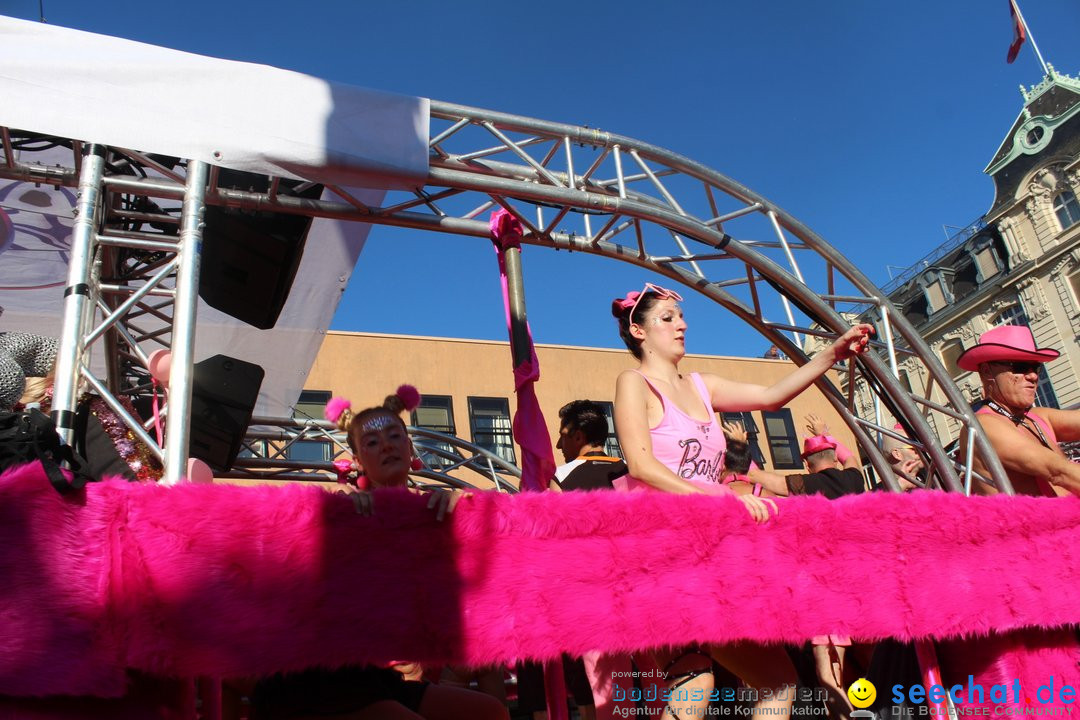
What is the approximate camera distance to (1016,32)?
29.8 ft

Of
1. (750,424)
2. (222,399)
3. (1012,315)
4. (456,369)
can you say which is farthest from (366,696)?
(1012,315)

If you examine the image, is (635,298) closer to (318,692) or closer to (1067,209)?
(318,692)

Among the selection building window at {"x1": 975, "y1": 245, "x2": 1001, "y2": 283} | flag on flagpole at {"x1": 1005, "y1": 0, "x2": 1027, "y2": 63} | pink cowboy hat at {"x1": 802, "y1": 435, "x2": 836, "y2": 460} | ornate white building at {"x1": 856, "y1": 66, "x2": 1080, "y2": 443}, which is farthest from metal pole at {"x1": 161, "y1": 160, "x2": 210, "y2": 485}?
building window at {"x1": 975, "y1": 245, "x2": 1001, "y2": 283}

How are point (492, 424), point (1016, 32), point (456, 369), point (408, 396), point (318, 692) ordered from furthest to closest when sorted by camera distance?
point (456, 369)
point (492, 424)
point (1016, 32)
point (408, 396)
point (318, 692)

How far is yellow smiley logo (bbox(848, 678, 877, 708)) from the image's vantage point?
2.83 m

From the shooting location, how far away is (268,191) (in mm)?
4625

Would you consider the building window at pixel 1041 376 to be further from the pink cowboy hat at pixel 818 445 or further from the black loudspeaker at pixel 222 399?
the black loudspeaker at pixel 222 399

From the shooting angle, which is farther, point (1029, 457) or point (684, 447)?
point (1029, 457)

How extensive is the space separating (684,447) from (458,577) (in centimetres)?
117

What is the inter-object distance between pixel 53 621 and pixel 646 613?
1.42 m

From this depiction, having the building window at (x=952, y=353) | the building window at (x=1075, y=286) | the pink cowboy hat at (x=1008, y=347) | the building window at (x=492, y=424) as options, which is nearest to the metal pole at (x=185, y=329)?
the pink cowboy hat at (x=1008, y=347)

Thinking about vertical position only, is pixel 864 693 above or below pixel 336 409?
below

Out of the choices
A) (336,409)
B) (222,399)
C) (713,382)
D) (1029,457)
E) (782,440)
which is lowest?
(1029,457)

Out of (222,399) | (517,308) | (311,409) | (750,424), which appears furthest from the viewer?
(750,424)
